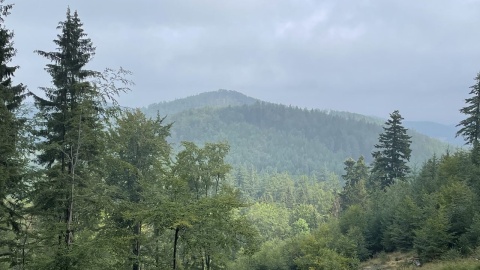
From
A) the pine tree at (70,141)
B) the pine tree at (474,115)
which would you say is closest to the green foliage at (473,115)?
the pine tree at (474,115)

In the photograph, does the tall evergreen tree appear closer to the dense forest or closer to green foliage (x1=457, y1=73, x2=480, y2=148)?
the dense forest

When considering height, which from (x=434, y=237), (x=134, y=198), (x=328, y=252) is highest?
(x=134, y=198)

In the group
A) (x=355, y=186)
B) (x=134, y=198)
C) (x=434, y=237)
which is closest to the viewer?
(x=134, y=198)

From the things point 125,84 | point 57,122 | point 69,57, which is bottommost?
point 57,122

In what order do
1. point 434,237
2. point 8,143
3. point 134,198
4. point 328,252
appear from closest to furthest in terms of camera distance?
1. point 8,143
2. point 134,198
3. point 434,237
4. point 328,252

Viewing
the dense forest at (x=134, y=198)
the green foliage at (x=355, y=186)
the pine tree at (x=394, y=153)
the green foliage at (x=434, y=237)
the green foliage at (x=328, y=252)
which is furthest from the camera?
the green foliage at (x=355, y=186)

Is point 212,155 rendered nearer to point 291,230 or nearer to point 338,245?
point 338,245

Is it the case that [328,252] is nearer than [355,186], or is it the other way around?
[328,252]

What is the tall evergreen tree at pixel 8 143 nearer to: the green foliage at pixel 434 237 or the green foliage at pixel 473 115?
the green foliage at pixel 434 237

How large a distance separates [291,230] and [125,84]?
7356 centimetres

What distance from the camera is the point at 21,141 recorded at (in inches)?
554

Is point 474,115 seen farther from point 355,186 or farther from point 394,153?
point 355,186

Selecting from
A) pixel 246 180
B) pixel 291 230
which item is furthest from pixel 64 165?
pixel 246 180

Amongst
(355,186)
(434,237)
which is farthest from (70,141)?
(355,186)
